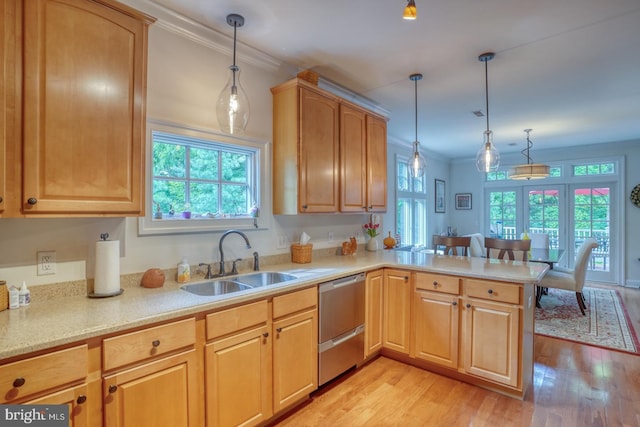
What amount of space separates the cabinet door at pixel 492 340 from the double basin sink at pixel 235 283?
136 cm

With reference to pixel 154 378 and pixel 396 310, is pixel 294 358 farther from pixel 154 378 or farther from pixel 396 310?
pixel 396 310

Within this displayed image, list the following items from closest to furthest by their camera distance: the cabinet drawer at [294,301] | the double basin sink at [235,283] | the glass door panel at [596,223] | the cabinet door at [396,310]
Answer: the cabinet drawer at [294,301], the double basin sink at [235,283], the cabinet door at [396,310], the glass door panel at [596,223]

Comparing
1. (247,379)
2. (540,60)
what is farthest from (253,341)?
(540,60)

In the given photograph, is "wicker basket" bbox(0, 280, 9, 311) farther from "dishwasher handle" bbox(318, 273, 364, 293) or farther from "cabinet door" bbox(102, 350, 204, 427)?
"dishwasher handle" bbox(318, 273, 364, 293)

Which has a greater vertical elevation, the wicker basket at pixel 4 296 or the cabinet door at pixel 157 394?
the wicker basket at pixel 4 296


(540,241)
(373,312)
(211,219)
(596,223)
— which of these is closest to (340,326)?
(373,312)

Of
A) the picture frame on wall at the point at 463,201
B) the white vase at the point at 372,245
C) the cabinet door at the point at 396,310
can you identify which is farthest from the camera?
the picture frame on wall at the point at 463,201

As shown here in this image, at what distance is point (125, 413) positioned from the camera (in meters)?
1.36

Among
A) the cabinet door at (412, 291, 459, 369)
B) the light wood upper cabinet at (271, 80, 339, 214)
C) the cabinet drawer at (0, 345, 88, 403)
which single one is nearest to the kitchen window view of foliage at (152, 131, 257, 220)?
the light wood upper cabinet at (271, 80, 339, 214)

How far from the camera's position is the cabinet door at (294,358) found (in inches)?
77.8

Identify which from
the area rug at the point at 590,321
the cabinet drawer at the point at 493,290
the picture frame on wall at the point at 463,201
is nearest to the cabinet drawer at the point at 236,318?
the cabinet drawer at the point at 493,290

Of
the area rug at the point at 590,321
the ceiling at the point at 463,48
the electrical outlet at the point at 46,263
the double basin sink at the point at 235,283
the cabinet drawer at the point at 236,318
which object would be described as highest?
the ceiling at the point at 463,48

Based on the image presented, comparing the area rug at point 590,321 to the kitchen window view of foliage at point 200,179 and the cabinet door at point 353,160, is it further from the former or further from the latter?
the kitchen window view of foliage at point 200,179

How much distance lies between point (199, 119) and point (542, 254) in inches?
184
